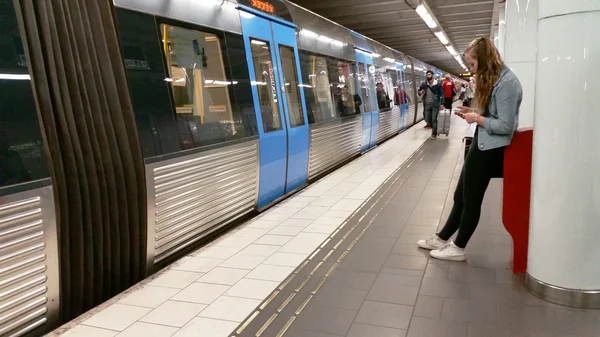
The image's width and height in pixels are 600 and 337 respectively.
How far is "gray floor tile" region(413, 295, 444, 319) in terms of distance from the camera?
2817mm

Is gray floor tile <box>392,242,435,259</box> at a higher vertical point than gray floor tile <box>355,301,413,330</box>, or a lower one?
lower

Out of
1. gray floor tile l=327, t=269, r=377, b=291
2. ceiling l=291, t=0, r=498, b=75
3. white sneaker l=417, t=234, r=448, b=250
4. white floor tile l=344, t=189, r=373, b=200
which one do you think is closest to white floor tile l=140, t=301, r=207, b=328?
gray floor tile l=327, t=269, r=377, b=291

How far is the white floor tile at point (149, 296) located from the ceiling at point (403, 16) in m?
10.3

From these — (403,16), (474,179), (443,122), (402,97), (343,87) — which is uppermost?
(403,16)

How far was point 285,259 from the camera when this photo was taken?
12.6 ft

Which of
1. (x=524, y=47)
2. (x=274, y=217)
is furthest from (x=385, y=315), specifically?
(x=524, y=47)

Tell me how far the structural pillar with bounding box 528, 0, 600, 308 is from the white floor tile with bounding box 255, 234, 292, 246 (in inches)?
85.0

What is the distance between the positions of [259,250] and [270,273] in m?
0.54

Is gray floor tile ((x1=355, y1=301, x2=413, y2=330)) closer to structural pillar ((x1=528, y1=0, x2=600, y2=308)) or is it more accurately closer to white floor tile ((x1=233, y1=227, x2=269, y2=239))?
structural pillar ((x1=528, y1=0, x2=600, y2=308))

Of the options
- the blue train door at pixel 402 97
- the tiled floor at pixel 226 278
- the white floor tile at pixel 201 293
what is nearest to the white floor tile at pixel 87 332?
the tiled floor at pixel 226 278

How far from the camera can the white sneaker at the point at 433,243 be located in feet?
12.7

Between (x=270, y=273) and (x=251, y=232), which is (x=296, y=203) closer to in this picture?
(x=251, y=232)

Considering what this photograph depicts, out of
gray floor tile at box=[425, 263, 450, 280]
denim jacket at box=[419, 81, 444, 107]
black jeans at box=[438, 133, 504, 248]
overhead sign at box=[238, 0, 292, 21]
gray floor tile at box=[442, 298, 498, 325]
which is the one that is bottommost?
gray floor tile at box=[425, 263, 450, 280]

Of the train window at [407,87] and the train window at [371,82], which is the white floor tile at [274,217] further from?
the train window at [407,87]
